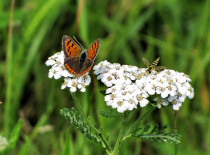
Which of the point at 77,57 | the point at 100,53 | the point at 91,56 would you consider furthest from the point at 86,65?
the point at 100,53

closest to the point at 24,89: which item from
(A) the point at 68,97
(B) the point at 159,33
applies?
(A) the point at 68,97

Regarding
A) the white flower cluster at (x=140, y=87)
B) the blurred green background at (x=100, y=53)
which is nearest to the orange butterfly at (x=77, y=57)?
the white flower cluster at (x=140, y=87)

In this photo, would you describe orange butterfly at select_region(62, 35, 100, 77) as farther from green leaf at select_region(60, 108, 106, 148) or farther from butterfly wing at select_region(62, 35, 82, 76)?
green leaf at select_region(60, 108, 106, 148)

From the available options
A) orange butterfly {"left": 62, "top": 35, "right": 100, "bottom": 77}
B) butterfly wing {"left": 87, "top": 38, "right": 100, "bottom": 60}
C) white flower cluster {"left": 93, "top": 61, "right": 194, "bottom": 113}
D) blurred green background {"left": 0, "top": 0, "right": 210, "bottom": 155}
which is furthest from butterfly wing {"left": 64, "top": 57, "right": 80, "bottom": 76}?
blurred green background {"left": 0, "top": 0, "right": 210, "bottom": 155}

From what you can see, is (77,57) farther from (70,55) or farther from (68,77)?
(68,77)

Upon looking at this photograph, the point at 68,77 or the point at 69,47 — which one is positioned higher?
the point at 69,47

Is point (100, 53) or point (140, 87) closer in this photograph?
point (140, 87)

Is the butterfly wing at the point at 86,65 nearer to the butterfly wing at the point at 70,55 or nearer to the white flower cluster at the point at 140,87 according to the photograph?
the butterfly wing at the point at 70,55
